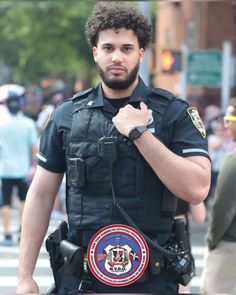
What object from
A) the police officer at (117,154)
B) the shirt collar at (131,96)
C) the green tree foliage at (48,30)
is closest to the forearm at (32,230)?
the police officer at (117,154)

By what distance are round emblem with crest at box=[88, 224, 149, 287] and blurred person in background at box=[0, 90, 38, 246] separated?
25.0 feet

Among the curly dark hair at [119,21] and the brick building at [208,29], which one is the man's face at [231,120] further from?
the brick building at [208,29]

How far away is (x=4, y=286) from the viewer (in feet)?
29.0

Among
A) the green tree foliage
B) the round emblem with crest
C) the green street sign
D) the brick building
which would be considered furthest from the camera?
the green tree foliage

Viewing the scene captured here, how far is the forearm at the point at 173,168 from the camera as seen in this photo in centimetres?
347

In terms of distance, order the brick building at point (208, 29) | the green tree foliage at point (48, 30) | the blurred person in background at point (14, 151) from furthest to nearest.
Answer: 1. the green tree foliage at point (48, 30)
2. the brick building at point (208, 29)
3. the blurred person in background at point (14, 151)

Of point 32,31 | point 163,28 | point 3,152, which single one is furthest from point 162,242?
point 32,31

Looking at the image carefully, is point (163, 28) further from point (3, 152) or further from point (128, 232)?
point (128, 232)

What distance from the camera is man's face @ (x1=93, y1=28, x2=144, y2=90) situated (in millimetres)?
3631

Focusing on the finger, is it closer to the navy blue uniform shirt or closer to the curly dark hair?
the navy blue uniform shirt

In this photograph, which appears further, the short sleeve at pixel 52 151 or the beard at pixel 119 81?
the short sleeve at pixel 52 151

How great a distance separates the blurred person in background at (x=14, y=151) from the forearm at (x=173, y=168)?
7690 mm

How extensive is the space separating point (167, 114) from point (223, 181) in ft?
6.51

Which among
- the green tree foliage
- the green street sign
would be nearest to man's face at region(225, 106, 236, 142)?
the green street sign
